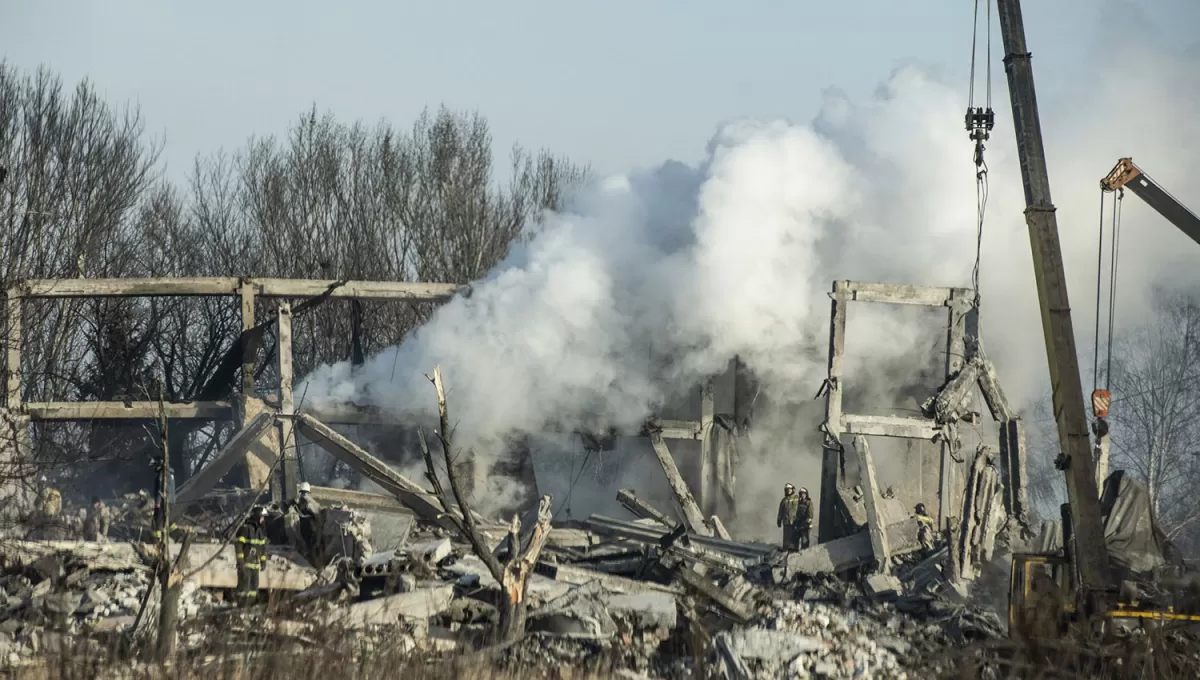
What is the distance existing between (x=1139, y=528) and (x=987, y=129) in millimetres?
5094

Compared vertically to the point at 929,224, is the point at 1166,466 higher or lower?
lower

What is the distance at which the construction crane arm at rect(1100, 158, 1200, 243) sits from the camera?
18.3m

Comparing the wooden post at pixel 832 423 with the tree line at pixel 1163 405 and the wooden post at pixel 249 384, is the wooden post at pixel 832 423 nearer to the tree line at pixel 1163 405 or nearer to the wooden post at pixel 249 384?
the wooden post at pixel 249 384

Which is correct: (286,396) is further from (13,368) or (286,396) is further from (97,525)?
(13,368)

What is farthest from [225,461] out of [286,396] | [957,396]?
[957,396]

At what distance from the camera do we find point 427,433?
890 inches

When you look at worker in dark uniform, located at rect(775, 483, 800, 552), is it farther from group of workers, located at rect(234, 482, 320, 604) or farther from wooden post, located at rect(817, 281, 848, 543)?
group of workers, located at rect(234, 482, 320, 604)

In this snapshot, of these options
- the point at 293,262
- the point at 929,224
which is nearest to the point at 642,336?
the point at 929,224

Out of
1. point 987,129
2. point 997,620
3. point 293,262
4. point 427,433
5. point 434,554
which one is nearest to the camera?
point 997,620

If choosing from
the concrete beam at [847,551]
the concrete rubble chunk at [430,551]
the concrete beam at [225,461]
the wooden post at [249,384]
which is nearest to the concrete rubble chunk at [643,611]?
the concrete rubble chunk at [430,551]

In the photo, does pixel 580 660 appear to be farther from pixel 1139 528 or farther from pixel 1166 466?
pixel 1166 466

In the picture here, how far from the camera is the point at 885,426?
20031 mm

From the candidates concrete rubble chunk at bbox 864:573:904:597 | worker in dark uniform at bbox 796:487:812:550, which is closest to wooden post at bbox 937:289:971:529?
worker in dark uniform at bbox 796:487:812:550

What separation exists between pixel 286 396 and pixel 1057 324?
1353 centimetres
